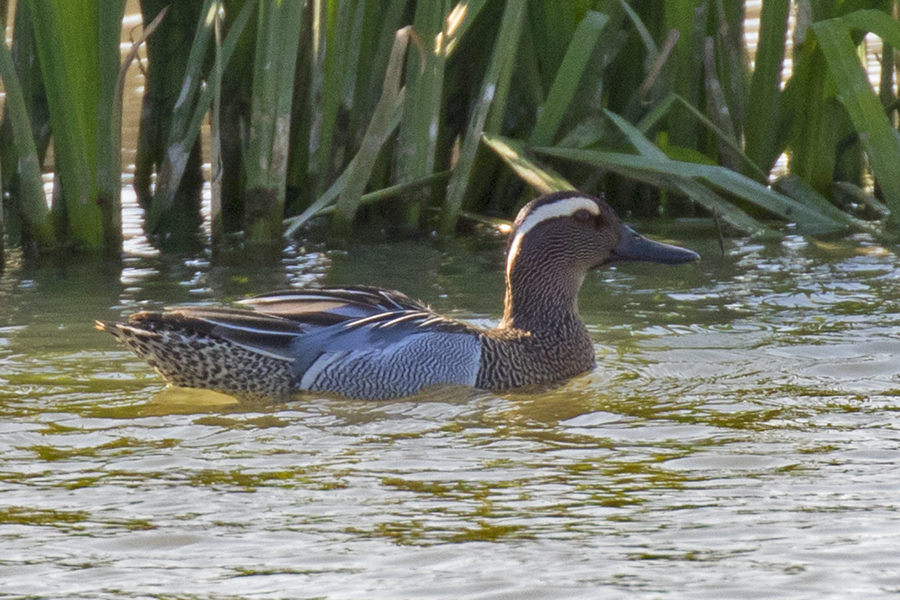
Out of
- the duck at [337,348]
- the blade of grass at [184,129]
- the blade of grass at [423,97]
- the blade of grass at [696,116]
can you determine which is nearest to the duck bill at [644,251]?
the duck at [337,348]

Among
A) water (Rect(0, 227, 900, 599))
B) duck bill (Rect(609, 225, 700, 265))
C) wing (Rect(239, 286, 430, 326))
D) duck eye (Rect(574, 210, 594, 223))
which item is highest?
duck eye (Rect(574, 210, 594, 223))

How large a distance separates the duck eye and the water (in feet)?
1.96

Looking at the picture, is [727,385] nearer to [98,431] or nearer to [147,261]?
[98,431]

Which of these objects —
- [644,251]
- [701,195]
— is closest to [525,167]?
[701,195]

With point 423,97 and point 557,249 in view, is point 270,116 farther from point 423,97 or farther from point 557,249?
point 557,249

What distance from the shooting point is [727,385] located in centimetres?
583

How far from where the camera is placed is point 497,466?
4.73 metres

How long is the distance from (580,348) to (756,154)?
2497mm

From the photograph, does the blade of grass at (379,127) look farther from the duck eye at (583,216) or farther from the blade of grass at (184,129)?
the duck eye at (583,216)

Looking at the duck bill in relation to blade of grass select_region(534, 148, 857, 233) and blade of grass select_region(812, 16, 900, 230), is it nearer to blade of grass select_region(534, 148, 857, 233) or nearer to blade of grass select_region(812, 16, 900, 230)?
blade of grass select_region(534, 148, 857, 233)

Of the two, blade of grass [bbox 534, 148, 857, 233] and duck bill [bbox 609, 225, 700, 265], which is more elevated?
blade of grass [bbox 534, 148, 857, 233]

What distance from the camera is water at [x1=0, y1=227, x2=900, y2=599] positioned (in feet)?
12.2

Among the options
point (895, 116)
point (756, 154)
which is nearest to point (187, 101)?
point (756, 154)

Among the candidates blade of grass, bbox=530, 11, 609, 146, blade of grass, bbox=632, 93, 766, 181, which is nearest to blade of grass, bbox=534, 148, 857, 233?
blade of grass, bbox=530, 11, 609, 146
